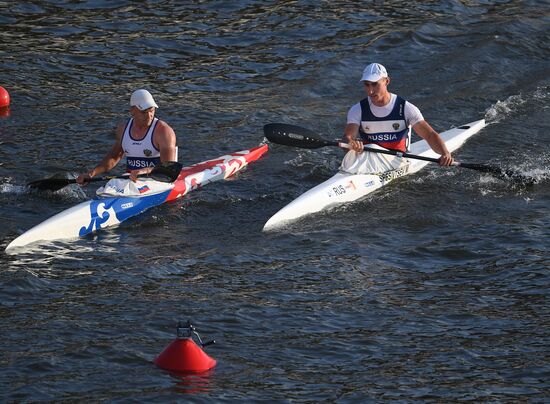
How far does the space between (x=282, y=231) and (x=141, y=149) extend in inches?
82.7

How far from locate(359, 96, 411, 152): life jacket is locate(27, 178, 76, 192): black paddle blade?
383 centimetres

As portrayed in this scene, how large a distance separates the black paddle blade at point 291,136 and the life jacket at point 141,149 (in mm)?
1531

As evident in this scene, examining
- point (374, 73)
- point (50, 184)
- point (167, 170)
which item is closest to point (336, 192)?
point (374, 73)

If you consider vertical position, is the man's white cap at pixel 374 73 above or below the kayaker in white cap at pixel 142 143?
above

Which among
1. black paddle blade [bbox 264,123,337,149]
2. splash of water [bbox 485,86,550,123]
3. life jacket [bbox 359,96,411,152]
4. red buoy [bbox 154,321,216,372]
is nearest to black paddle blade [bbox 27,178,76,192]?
black paddle blade [bbox 264,123,337,149]

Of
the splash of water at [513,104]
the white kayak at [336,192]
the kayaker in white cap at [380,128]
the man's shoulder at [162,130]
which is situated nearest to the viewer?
the white kayak at [336,192]

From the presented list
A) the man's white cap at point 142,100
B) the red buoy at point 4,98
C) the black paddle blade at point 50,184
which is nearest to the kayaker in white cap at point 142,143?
the man's white cap at point 142,100

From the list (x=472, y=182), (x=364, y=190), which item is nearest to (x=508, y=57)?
(x=472, y=182)

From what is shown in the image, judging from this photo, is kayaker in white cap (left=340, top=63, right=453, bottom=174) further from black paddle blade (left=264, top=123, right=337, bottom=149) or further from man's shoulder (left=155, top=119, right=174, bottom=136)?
man's shoulder (left=155, top=119, right=174, bottom=136)

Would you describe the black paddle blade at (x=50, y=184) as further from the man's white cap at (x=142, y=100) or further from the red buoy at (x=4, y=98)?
the red buoy at (x=4, y=98)

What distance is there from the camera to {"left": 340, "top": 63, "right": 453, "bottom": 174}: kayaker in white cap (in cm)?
1359

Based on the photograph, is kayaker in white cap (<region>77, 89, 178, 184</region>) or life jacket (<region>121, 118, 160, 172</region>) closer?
kayaker in white cap (<region>77, 89, 178, 184</region>)

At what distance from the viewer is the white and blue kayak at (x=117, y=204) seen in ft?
39.5

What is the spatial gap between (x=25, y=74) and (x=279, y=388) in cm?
1199
